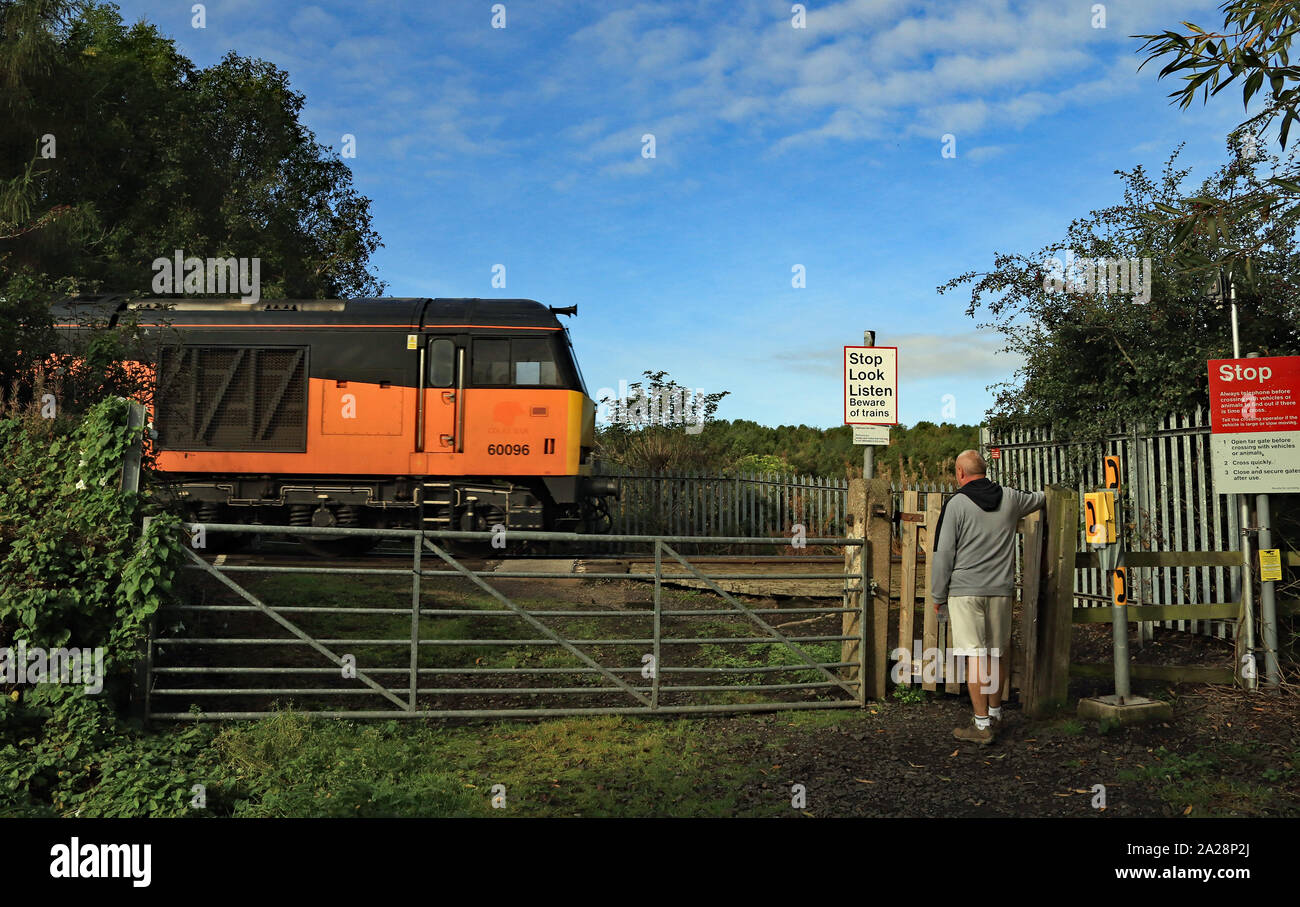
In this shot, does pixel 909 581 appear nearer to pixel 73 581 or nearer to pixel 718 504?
pixel 73 581

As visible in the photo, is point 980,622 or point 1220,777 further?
point 980,622

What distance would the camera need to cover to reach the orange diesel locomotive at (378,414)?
45.1 ft

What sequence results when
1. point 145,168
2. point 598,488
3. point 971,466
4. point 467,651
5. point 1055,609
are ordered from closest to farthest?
point 971,466 < point 1055,609 < point 467,651 < point 598,488 < point 145,168

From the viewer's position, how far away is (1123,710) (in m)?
6.92

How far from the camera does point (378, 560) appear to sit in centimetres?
1371

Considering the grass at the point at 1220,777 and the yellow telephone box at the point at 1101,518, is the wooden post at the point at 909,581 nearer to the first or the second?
the yellow telephone box at the point at 1101,518

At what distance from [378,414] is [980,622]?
9.91 m

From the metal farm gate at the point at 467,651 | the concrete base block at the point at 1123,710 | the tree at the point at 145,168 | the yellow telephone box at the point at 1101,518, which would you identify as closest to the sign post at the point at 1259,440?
the concrete base block at the point at 1123,710

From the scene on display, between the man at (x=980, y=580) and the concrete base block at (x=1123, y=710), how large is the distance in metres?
0.88

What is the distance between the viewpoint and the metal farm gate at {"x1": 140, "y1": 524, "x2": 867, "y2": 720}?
22.5ft

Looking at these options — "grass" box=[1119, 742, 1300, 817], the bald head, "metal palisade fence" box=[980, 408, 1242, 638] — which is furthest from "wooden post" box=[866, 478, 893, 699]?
"metal palisade fence" box=[980, 408, 1242, 638]

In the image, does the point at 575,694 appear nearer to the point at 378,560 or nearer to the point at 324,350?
the point at 378,560

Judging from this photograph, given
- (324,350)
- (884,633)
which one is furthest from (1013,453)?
(324,350)

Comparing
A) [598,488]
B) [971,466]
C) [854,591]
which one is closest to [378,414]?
[598,488]
